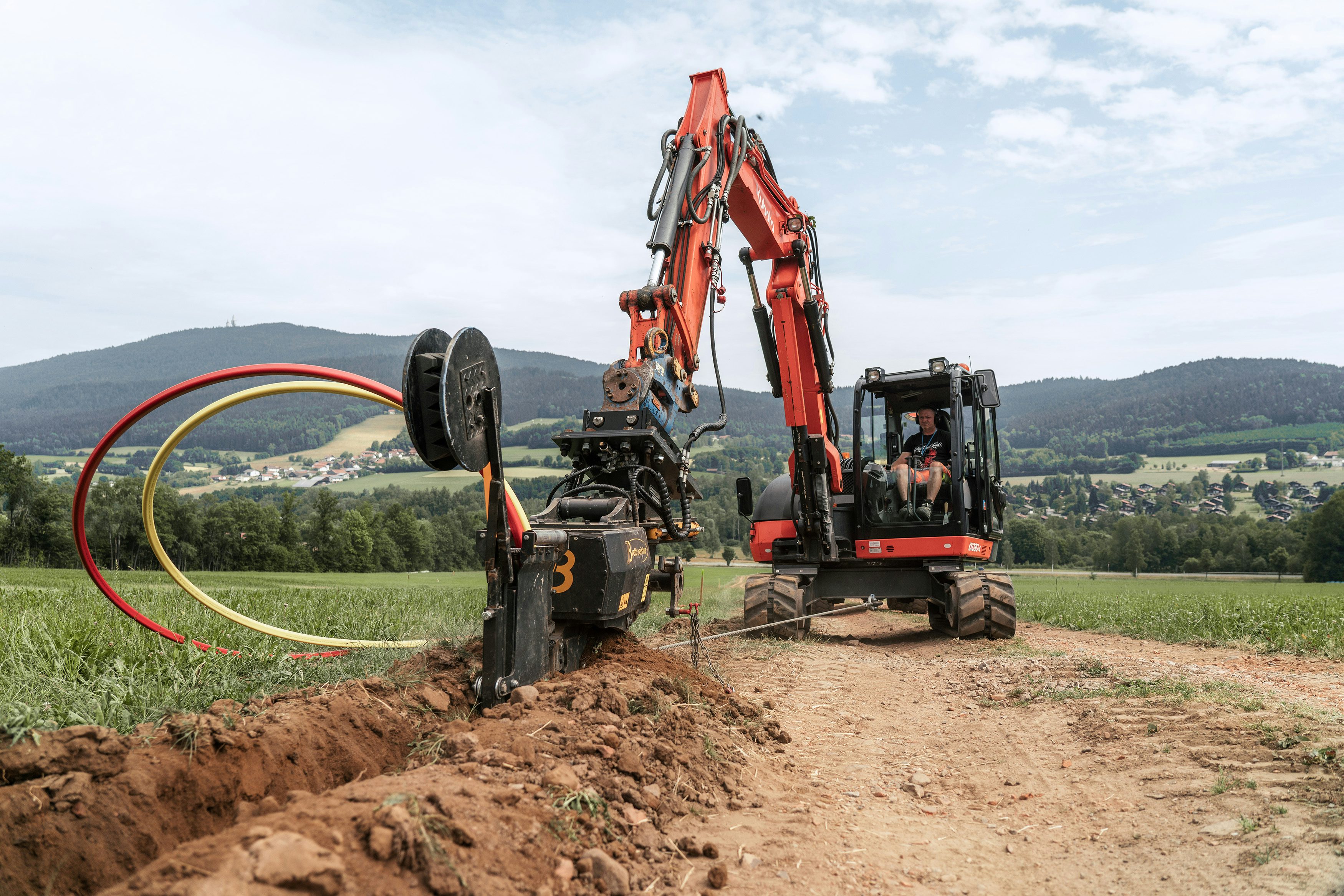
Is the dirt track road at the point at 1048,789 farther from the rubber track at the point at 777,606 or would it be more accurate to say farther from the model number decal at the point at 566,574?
the rubber track at the point at 777,606

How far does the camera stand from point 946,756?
478cm

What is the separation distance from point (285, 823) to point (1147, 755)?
422cm

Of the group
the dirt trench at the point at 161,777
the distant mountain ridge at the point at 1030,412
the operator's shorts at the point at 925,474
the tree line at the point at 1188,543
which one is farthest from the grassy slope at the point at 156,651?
the distant mountain ridge at the point at 1030,412

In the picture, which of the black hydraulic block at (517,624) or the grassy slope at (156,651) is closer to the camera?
the grassy slope at (156,651)

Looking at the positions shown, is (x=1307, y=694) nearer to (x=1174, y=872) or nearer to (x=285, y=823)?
(x=1174, y=872)

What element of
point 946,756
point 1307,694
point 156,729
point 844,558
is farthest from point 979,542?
point 156,729

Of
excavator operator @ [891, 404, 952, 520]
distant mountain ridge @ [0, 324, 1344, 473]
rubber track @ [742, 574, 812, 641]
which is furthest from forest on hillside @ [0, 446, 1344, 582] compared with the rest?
distant mountain ridge @ [0, 324, 1344, 473]

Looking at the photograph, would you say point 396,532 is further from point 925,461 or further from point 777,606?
point 925,461

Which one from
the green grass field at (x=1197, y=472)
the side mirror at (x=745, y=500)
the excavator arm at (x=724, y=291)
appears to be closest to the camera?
the excavator arm at (x=724, y=291)

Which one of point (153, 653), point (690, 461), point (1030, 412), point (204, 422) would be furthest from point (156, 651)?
point (1030, 412)

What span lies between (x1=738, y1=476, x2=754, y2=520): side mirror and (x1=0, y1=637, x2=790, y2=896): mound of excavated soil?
21.6 ft

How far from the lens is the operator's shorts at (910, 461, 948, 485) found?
10.1m

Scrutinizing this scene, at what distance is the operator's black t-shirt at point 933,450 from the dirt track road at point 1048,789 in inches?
144

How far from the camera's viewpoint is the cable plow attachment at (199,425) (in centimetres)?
455
